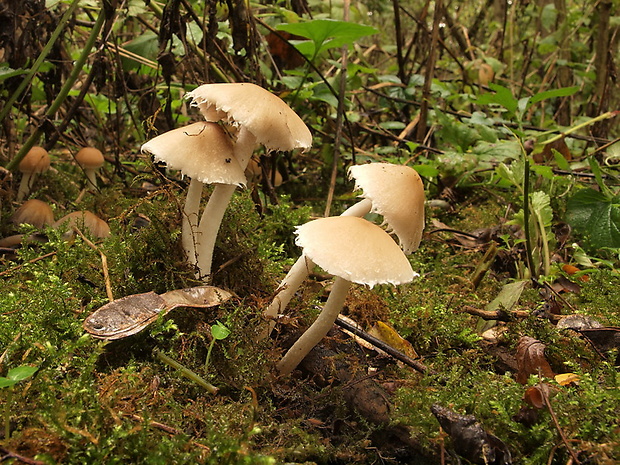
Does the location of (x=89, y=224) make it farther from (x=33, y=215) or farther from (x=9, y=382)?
(x=9, y=382)

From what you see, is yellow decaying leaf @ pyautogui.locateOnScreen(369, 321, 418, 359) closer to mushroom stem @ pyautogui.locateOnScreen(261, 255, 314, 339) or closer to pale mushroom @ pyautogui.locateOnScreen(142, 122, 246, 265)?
mushroom stem @ pyautogui.locateOnScreen(261, 255, 314, 339)

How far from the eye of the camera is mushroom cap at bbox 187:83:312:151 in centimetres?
150

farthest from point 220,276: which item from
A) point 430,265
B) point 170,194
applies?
point 430,265

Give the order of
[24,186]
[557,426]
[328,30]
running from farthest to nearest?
[24,186] → [328,30] → [557,426]

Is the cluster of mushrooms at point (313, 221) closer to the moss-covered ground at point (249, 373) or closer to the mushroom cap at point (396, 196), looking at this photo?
the mushroom cap at point (396, 196)

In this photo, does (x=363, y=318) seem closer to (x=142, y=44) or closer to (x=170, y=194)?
(x=170, y=194)

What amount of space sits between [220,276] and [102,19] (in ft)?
4.65

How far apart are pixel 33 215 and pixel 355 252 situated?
6.92ft

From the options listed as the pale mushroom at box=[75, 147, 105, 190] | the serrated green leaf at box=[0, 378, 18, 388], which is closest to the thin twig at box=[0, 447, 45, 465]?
the serrated green leaf at box=[0, 378, 18, 388]

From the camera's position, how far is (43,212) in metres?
2.67

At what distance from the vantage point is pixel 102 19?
7.58 feet

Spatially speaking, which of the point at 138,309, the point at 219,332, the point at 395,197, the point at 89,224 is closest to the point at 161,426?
the point at 219,332

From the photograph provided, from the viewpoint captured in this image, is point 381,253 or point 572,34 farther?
point 572,34

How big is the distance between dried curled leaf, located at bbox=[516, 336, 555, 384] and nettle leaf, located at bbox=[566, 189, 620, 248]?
1.13 m
